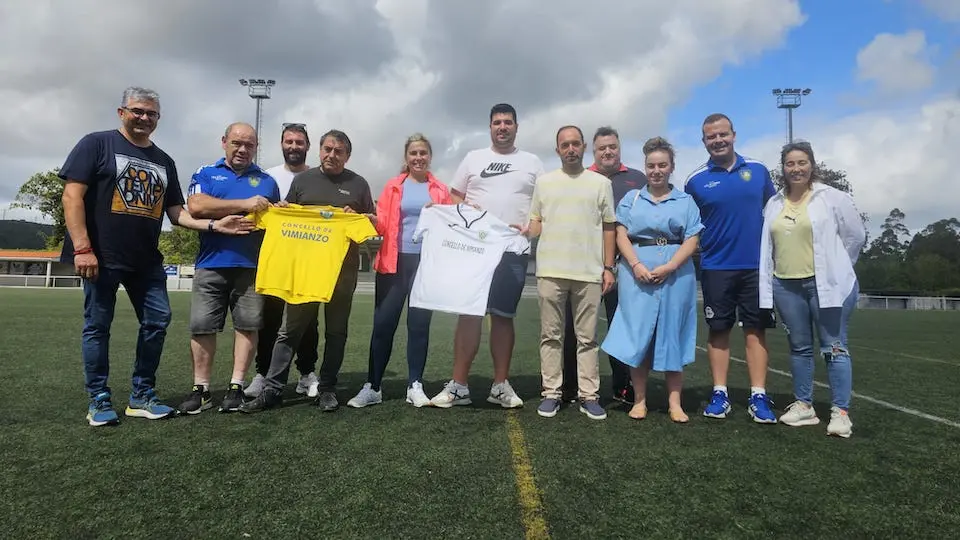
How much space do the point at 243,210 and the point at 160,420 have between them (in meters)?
1.58

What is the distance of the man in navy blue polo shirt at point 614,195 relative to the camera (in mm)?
4633

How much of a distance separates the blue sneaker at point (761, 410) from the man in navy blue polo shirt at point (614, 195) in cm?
91

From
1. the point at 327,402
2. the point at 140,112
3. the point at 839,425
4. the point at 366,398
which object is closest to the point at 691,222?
the point at 839,425

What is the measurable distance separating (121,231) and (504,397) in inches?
117

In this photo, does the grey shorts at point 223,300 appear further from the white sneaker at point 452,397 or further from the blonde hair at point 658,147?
the blonde hair at point 658,147

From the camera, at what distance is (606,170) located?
4.71m

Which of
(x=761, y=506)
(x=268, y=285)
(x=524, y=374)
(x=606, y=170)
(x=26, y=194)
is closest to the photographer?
(x=761, y=506)

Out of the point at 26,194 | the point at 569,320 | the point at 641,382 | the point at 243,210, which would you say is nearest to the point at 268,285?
the point at 243,210

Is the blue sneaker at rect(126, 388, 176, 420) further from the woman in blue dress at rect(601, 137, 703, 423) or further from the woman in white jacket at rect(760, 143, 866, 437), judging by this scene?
the woman in white jacket at rect(760, 143, 866, 437)

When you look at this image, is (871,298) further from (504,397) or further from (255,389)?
(255,389)

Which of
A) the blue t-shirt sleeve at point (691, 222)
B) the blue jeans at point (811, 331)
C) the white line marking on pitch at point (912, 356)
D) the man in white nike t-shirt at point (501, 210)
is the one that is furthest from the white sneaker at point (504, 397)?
the white line marking on pitch at point (912, 356)

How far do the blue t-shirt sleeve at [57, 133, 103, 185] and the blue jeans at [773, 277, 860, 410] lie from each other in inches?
188

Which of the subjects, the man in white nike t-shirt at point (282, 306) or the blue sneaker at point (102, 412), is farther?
the man in white nike t-shirt at point (282, 306)

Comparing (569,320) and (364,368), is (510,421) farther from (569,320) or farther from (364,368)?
(364,368)
